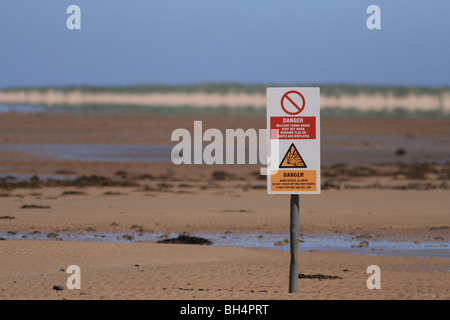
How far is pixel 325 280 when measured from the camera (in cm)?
1496

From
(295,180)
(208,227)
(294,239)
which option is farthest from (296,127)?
(208,227)

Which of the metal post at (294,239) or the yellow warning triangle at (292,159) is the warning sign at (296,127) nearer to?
the yellow warning triangle at (292,159)

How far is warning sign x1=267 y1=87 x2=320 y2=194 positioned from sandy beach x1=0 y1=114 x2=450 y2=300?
1.98m

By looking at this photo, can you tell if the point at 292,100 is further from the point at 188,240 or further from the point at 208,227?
the point at 208,227

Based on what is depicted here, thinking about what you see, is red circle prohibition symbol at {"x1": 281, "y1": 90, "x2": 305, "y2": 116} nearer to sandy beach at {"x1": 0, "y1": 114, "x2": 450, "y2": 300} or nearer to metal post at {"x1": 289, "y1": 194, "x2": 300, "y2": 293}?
metal post at {"x1": 289, "y1": 194, "x2": 300, "y2": 293}

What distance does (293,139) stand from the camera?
12.0 metres

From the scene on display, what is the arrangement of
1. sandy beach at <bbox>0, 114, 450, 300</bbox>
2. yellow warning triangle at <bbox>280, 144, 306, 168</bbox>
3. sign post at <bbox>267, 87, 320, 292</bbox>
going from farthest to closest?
sandy beach at <bbox>0, 114, 450, 300</bbox> → yellow warning triangle at <bbox>280, 144, 306, 168</bbox> → sign post at <bbox>267, 87, 320, 292</bbox>

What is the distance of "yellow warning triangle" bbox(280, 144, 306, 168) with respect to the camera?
1206cm

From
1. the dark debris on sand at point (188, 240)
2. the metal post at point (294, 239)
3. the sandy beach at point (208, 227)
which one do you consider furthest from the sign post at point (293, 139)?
the dark debris on sand at point (188, 240)

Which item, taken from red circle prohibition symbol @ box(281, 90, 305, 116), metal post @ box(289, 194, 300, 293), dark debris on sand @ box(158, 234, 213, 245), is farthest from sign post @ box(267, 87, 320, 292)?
dark debris on sand @ box(158, 234, 213, 245)

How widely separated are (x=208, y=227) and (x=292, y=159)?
11.7 metres

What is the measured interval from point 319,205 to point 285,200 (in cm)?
171

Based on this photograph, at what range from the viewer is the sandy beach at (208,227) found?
14.4 meters
